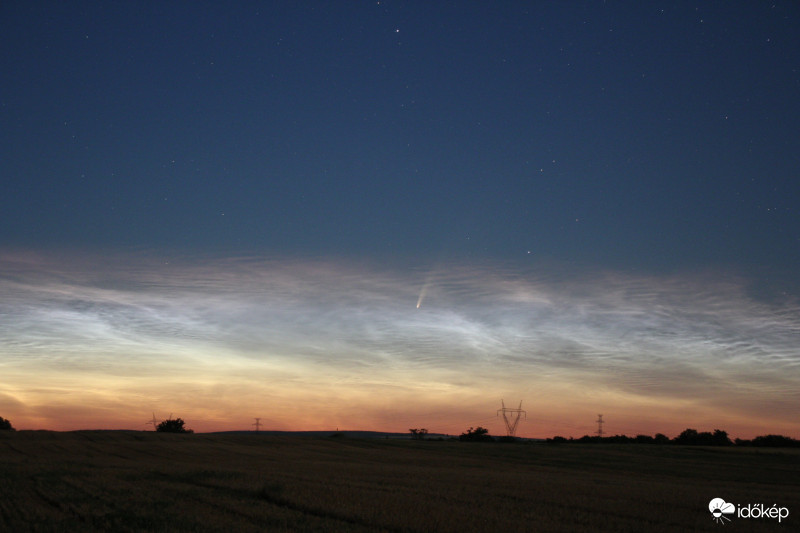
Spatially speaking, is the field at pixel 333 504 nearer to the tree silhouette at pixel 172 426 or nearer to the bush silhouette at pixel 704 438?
the bush silhouette at pixel 704 438

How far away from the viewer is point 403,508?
1989 cm

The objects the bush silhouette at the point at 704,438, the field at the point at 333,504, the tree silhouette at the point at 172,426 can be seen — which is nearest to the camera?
the field at the point at 333,504

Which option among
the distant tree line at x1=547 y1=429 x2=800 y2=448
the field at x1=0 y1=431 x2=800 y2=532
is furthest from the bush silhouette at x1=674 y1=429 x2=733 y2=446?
the field at x1=0 y1=431 x2=800 y2=532

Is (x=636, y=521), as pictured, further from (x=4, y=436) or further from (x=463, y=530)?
(x=4, y=436)

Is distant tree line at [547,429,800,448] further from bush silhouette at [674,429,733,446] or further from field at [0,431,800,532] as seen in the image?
field at [0,431,800,532]

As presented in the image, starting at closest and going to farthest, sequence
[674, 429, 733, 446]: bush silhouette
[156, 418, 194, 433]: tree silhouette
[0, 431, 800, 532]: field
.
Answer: [0, 431, 800, 532]: field → [674, 429, 733, 446]: bush silhouette → [156, 418, 194, 433]: tree silhouette

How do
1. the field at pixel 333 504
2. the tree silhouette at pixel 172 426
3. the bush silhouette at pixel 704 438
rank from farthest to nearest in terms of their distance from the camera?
the tree silhouette at pixel 172 426 → the bush silhouette at pixel 704 438 → the field at pixel 333 504

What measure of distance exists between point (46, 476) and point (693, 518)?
2727 cm

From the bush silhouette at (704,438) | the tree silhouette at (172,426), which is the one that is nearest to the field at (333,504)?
the bush silhouette at (704,438)

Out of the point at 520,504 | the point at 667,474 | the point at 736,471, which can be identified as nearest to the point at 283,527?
the point at 520,504

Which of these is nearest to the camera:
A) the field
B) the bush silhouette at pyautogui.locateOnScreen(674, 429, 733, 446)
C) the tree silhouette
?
the field

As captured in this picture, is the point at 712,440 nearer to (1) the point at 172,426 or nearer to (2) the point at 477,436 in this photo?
(2) the point at 477,436

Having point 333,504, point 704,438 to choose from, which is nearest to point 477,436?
point 704,438

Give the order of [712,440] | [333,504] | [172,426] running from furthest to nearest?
[172,426], [712,440], [333,504]
